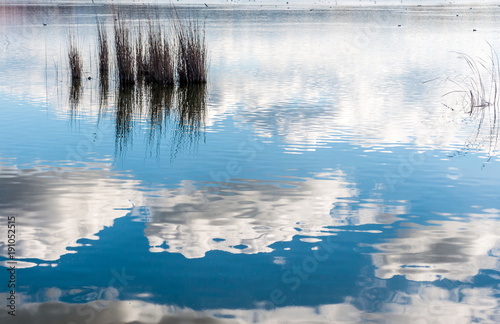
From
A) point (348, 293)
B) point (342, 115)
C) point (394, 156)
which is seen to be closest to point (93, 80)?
point (342, 115)

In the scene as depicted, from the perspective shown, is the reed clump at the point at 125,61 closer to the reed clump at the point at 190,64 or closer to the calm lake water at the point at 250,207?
the calm lake water at the point at 250,207

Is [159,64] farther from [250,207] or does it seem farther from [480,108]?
[250,207]

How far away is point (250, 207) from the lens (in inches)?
244

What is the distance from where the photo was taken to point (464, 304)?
4262 mm

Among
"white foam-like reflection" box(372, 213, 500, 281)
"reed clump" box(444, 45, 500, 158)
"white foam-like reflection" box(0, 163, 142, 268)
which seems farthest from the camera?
"reed clump" box(444, 45, 500, 158)

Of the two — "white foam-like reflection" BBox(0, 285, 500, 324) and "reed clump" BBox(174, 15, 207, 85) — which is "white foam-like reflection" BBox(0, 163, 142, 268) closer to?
"white foam-like reflection" BBox(0, 285, 500, 324)

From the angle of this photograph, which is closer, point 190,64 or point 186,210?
point 186,210

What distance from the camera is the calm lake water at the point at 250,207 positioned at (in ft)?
14.2

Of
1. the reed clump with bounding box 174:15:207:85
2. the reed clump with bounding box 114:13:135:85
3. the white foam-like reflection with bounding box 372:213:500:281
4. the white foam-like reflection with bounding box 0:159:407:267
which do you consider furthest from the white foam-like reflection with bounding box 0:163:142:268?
the reed clump with bounding box 114:13:135:85

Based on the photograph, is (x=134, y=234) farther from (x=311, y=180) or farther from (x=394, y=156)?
(x=394, y=156)

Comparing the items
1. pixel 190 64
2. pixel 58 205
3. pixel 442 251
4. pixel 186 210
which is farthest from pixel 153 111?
pixel 442 251

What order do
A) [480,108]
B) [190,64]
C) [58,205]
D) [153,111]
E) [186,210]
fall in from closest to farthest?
[186,210] < [58,205] < [153,111] < [480,108] < [190,64]

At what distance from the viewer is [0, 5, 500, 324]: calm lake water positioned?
433 cm

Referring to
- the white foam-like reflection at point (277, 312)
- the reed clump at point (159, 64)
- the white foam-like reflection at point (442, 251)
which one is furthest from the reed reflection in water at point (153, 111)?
the white foam-like reflection at point (277, 312)
